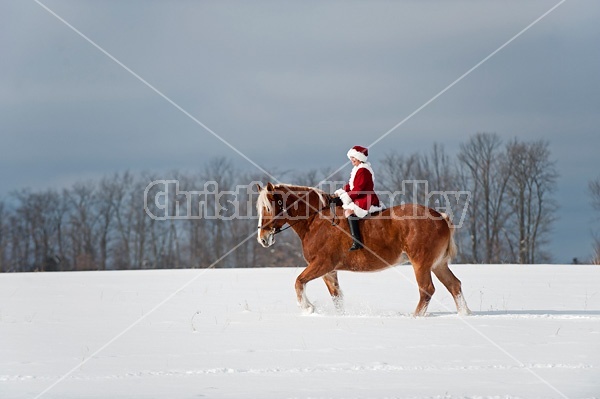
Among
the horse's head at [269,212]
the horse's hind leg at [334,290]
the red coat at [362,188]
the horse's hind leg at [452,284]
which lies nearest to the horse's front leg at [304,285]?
the horse's hind leg at [334,290]

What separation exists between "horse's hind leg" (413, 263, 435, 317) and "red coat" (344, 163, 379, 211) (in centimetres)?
137

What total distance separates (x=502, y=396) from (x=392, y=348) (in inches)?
97.2

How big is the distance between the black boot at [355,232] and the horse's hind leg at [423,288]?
3.44 ft

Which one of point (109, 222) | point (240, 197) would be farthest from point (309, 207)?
point (109, 222)

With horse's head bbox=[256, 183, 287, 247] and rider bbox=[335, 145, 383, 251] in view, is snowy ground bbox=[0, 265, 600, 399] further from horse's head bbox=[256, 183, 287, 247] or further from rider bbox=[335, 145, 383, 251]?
rider bbox=[335, 145, 383, 251]

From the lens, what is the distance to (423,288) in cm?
1211

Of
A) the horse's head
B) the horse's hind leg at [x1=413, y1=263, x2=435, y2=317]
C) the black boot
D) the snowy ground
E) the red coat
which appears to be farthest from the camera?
the horse's head

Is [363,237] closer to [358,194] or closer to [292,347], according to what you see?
[358,194]

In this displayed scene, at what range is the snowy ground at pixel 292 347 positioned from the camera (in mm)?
A: 6684

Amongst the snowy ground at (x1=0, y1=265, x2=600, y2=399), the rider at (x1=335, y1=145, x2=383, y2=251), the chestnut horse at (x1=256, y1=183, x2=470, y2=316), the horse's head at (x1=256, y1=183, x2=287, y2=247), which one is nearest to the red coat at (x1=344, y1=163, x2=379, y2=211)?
the rider at (x1=335, y1=145, x2=383, y2=251)

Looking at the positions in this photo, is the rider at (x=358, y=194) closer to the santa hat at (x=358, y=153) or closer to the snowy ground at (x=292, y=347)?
the santa hat at (x=358, y=153)

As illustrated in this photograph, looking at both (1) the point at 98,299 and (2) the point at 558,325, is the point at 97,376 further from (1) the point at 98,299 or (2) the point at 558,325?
(1) the point at 98,299

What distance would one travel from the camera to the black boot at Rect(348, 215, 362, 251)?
12461mm

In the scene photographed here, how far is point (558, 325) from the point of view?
417 inches
